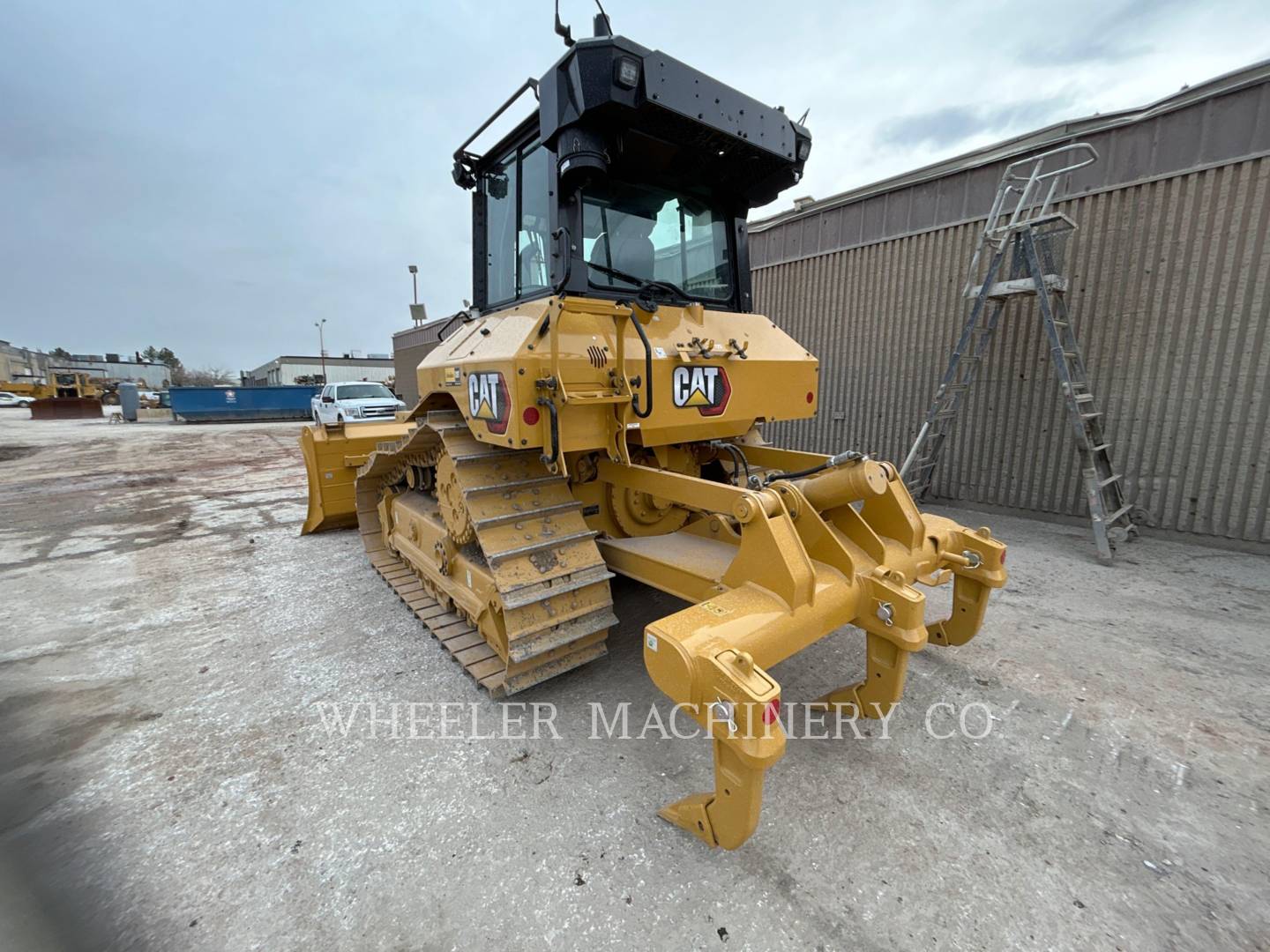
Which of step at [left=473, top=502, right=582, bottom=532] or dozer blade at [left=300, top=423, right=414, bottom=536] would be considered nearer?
step at [left=473, top=502, right=582, bottom=532]

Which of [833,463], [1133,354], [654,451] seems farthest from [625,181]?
[1133,354]

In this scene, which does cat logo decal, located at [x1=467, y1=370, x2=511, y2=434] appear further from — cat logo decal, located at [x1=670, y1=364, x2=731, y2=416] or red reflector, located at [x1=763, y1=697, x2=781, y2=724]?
red reflector, located at [x1=763, y1=697, x2=781, y2=724]

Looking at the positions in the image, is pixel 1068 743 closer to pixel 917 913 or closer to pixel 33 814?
pixel 917 913

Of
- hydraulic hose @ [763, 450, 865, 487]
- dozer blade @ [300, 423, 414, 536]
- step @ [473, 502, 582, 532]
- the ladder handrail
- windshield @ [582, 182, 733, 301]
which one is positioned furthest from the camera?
dozer blade @ [300, 423, 414, 536]

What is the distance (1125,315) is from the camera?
5273 mm

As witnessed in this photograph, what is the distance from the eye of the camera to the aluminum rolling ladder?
496 cm

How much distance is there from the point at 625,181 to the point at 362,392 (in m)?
17.7

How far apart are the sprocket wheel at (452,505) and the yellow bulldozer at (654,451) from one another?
3 centimetres

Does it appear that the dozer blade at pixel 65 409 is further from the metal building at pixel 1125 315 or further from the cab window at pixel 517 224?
the metal building at pixel 1125 315

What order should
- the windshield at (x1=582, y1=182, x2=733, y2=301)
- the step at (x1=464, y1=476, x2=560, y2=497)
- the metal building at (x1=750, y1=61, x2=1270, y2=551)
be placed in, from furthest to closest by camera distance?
the metal building at (x1=750, y1=61, x2=1270, y2=551) < the windshield at (x1=582, y1=182, x2=733, y2=301) < the step at (x1=464, y1=476, x2=560, y2=497)

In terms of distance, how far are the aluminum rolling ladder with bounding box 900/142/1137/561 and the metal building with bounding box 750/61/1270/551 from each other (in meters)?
0.22

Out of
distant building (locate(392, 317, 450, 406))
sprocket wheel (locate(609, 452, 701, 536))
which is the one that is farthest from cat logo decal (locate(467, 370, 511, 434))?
distant building (locate(392, 317, 450, 406))

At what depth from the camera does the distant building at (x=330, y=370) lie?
50469mm

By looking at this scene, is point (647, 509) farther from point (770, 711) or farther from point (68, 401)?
point (68, 401)
